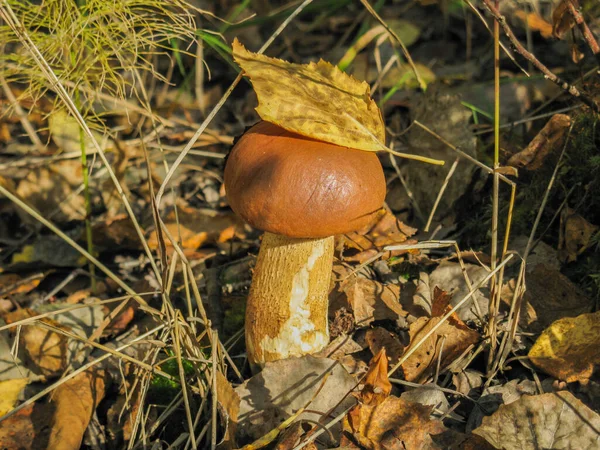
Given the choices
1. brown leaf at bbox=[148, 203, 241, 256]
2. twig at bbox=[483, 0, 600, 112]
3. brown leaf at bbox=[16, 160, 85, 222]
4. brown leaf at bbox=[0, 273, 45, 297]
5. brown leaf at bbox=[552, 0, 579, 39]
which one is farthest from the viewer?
brown leaf at bbox=[16, 160, 85, 222]

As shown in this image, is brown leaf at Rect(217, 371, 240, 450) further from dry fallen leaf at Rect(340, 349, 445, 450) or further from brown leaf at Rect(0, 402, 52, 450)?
brown leaf at Rect(0, 402, 52, 450)

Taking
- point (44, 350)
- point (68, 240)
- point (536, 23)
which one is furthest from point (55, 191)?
point (536, 23)

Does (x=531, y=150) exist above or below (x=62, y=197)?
above

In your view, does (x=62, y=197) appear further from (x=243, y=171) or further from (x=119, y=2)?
(x=243, y=171)

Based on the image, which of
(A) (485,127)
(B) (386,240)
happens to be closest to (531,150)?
(A) (485,127)

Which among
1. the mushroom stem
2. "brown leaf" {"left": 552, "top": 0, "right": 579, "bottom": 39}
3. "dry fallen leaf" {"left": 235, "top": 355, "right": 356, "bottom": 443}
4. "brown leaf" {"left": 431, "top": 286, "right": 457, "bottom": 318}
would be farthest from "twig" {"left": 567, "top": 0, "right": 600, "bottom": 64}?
"dry fallen leaf" {"left": 235, "top": 355, "right": 356, "bottom": 443}

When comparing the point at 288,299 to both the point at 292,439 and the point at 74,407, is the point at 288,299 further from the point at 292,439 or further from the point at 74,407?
the point at 74,407
